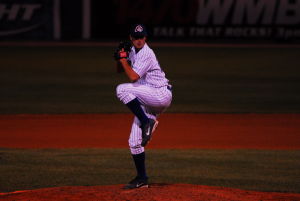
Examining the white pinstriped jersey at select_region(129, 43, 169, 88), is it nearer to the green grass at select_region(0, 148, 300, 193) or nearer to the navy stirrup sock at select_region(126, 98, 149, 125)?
the navy stirrup sock at select_region(126, 98, 149, 125)

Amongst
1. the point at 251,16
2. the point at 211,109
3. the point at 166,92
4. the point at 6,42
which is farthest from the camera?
the point at 251,16

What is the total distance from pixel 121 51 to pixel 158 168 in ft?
11.0

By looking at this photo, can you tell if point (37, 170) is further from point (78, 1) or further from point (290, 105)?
point (78, 1)

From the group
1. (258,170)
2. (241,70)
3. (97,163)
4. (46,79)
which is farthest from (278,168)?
(241,70)

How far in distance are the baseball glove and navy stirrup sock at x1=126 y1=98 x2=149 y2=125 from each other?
1.54ft

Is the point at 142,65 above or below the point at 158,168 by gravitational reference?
above

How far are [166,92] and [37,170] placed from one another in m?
3.23

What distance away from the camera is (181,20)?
37531 mm

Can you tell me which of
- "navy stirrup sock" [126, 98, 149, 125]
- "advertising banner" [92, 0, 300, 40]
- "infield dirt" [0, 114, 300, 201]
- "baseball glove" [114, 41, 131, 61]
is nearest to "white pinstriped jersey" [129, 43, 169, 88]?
"baseball glove" [114, 41, 131, 61]

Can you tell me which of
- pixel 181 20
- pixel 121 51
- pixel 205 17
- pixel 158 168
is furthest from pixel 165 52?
pixel 121 51

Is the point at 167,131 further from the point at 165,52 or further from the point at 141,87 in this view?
the point at 165,52

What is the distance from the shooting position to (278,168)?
9.67m

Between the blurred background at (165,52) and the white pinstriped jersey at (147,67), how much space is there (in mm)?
8586

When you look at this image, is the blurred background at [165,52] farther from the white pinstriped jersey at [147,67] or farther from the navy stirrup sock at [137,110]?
the navy stirrup sock at [137,110]
